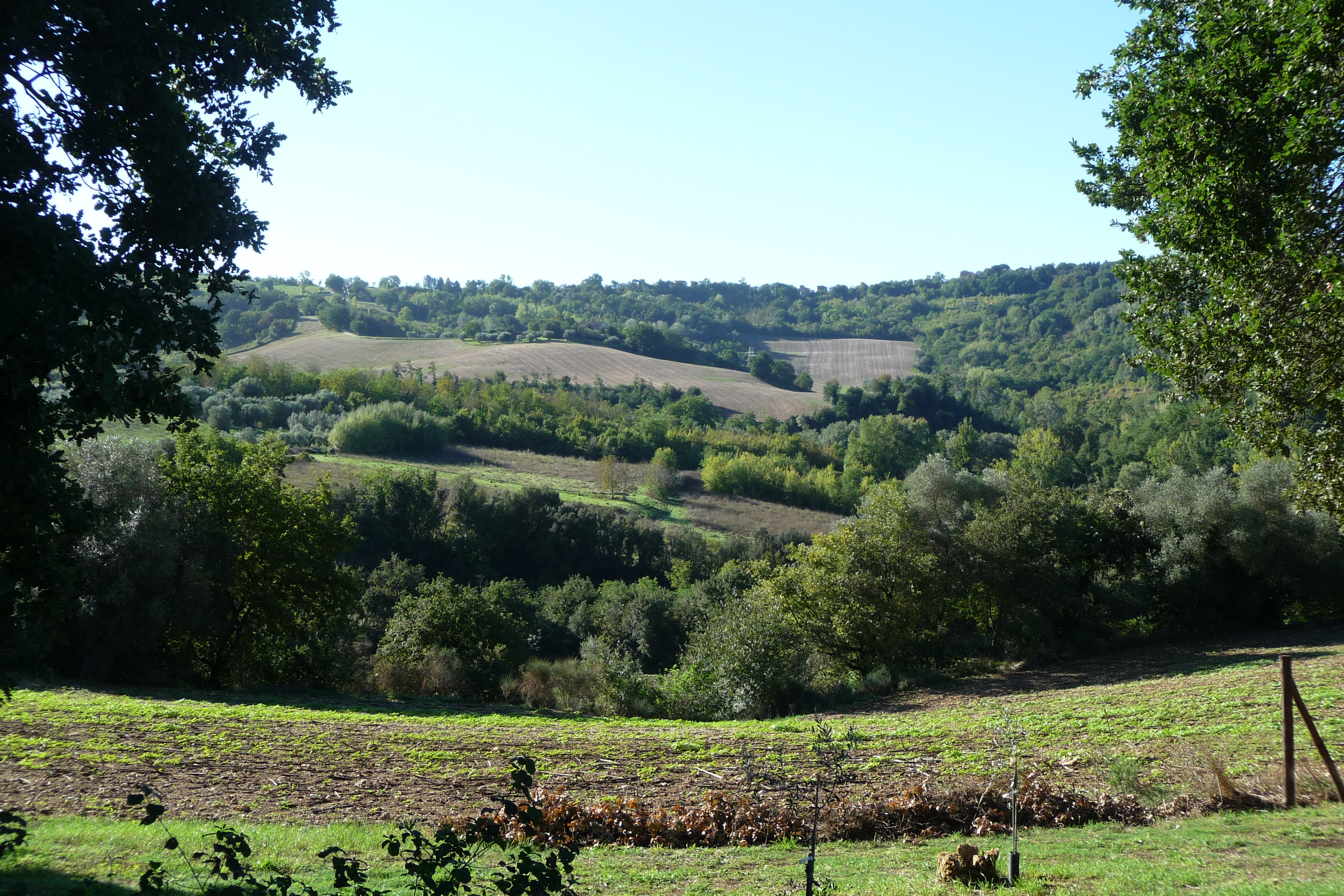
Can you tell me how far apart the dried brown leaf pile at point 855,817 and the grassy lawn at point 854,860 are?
0.34 meters

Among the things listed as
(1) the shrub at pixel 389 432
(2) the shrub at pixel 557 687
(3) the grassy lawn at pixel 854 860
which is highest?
(1) the shrub at pixel 389 432

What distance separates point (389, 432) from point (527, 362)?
33041 mm

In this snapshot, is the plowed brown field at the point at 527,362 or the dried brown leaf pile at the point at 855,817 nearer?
the dried brown leaf pile at the point at 855,817

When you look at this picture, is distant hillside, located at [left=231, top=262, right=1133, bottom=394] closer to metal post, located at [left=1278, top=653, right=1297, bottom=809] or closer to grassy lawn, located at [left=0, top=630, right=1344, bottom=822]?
grassy lawn, located at [left=0, top=630, right=1344, bottom=822]

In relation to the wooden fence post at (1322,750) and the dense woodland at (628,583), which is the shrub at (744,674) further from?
A: the wooden fence post at (1322,750)

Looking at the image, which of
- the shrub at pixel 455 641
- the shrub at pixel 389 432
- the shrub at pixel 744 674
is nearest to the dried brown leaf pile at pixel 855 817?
the shrub at pixel 744 674

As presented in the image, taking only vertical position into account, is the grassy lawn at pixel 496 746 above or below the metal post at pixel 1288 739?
below

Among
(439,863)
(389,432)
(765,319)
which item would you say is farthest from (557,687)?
(765,319)

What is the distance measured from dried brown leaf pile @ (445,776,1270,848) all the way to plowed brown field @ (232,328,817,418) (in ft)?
289

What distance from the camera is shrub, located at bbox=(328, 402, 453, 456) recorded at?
6956cm

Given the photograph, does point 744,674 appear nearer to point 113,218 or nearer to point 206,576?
point 206,576

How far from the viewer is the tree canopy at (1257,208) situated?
8.92 meters

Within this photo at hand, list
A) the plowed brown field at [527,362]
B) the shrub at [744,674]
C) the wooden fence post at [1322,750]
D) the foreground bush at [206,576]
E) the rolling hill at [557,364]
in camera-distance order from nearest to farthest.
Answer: the wooden fence post at [1322,750] → the foreground bush at [206,576] → the shrub at [744,674] → the plowed brown field at [527,362] → the rolling hill at [557,364]

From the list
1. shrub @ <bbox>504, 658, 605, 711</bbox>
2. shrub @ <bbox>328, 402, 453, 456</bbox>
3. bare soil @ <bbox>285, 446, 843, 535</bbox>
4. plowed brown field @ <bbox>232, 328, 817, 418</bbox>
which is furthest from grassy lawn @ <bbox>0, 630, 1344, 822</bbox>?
plowed brown field @ <bbox>232, 328, 817, 418</bbox>
